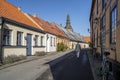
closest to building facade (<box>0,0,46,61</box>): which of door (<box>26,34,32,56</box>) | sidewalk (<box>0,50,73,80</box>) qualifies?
door (<box>26,34,32,56</box>)

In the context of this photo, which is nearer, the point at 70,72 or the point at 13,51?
the point at 70,72

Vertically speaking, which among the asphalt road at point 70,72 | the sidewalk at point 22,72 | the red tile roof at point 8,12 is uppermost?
the red tile roof at point 8,12

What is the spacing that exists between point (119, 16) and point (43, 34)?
23.3 m

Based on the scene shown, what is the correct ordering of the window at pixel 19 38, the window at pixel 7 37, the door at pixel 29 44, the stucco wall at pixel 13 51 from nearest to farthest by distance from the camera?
the stucco wall at pixel 13 51 → the window at pixel 7 37 → the window at pixel 19 38 → the door at pixel 29 44

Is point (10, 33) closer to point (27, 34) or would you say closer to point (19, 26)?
point (19, 26)

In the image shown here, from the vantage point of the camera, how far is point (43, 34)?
31297 mm

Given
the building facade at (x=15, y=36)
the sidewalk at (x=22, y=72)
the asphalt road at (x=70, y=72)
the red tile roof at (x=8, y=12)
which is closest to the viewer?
the sidewalk at (x=22, y=72)

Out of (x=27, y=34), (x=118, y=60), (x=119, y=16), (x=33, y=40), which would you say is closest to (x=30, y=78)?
(x=118, y=60)

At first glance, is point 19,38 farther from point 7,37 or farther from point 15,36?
point 7,37

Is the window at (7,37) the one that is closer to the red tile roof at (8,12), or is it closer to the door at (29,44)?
the red tile roof at (8,12)

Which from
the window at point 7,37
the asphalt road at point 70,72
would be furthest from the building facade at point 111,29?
the window at point 7,37

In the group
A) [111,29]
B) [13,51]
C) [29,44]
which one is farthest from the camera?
[29,44]

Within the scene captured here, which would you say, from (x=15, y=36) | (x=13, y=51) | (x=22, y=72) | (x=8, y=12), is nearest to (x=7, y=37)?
(x=13, y=51)

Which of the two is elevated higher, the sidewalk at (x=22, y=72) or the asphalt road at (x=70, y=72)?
the sidewalk at (x=22, y=72)
